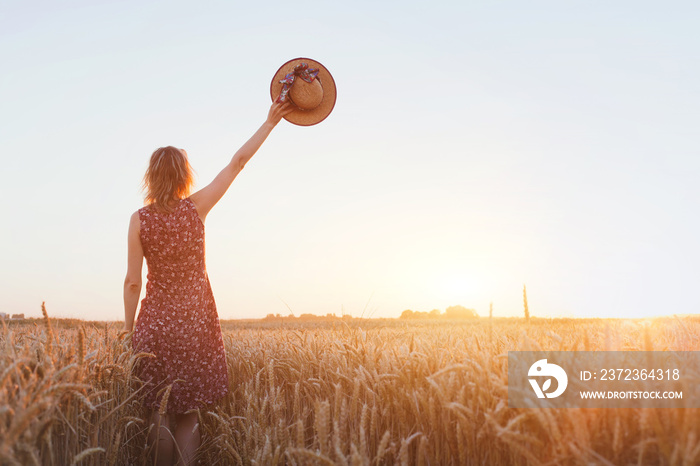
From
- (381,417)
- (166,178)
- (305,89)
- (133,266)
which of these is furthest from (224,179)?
(381,417)

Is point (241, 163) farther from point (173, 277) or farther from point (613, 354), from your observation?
point (613, 354)

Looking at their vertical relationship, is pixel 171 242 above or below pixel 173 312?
above

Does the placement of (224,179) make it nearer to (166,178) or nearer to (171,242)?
(166,178)

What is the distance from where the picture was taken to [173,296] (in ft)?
11.2

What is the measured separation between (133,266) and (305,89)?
2079mm

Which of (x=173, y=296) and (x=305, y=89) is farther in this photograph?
(x=305, y=89)

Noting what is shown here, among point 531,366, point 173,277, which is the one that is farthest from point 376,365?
point 173,277

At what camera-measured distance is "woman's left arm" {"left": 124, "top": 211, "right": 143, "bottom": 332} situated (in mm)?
3438

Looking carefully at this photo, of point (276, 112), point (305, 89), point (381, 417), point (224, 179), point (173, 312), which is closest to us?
point (381, 417)

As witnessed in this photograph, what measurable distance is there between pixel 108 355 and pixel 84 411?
0.81 m

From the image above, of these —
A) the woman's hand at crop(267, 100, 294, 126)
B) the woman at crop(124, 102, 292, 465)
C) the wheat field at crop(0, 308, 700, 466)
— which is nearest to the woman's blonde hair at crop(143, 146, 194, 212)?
the woman at crop(124, 102, 292, 465)

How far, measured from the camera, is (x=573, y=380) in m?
1.92

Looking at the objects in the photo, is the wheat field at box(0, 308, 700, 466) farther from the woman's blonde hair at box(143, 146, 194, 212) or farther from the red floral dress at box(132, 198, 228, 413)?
the woman's blonde hair at box(143, 146, 194, 212)

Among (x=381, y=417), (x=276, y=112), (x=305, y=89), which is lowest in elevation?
(x=381, y=417)
